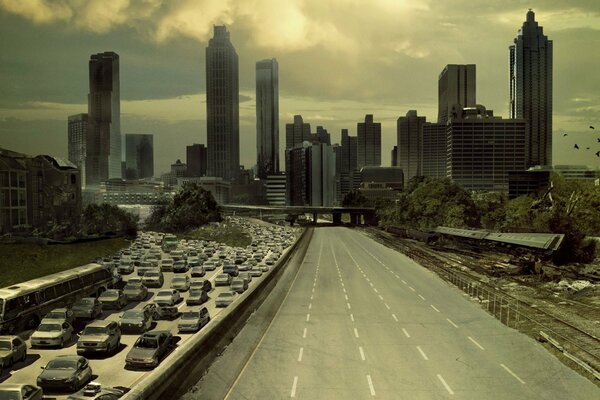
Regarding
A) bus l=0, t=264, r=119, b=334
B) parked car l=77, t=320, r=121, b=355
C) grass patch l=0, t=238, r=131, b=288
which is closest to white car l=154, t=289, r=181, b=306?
bus l=0, t=264, r=119, b=334

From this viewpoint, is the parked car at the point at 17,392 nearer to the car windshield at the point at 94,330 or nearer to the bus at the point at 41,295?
the car windshield at the point at 94,330

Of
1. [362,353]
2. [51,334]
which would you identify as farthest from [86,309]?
[362,353]

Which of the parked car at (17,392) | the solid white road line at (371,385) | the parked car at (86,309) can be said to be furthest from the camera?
the parked car at (86,309)

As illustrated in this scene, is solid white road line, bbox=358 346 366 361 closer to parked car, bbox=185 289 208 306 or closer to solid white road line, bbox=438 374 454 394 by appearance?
solid white road line, bbox=438 374 454 394

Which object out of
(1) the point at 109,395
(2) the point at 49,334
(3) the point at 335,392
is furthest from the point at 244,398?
(2) the point at 49,334

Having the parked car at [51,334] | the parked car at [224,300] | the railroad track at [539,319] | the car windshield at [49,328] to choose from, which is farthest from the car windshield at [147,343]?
the railroad track at [539,319]
